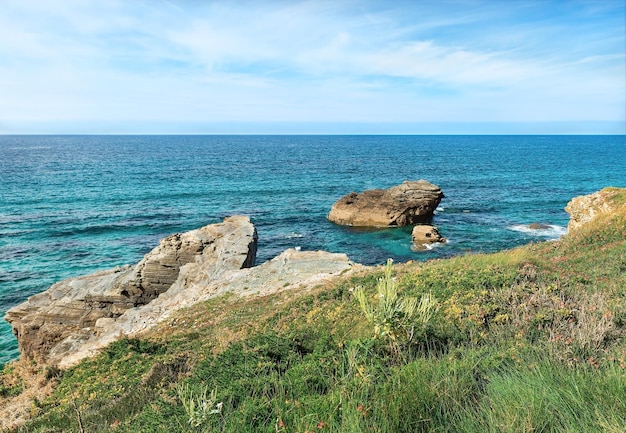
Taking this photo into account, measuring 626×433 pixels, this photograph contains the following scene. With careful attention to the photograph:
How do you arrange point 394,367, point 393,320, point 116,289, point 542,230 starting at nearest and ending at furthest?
point 394,367
point 393,320
point 116,289
point 542,230

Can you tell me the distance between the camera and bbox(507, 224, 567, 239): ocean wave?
139 feet

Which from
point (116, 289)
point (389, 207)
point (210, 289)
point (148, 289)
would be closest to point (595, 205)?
point (389, 207)

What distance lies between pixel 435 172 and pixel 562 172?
95.9 ft

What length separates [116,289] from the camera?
22.1 m

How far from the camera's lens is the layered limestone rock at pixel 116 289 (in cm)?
2078

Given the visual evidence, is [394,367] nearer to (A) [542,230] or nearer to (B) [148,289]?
(B) [148,289]

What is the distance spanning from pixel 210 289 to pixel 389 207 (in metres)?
32.2

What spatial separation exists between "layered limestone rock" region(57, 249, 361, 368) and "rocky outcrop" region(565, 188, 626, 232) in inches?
749

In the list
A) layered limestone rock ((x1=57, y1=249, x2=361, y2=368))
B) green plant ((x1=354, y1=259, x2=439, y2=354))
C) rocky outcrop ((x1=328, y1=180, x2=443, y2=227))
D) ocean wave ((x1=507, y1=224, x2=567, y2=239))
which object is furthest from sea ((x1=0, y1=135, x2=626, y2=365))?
green plant ((x1=354, y1=259, x2=439, y2=354))

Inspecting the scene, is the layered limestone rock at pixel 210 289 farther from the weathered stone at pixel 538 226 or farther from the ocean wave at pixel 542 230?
the weathered stone at pixel 538 226

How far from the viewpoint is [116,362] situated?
1361 centimetres

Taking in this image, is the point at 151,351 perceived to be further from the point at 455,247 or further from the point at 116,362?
the point at 455,247

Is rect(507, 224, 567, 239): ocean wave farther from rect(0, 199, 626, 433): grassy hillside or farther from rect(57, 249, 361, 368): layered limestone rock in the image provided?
rect(0, 199, 626, 433): grassy hillside

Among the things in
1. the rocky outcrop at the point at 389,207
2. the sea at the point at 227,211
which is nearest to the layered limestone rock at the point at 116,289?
the sea at the point at 227,211
